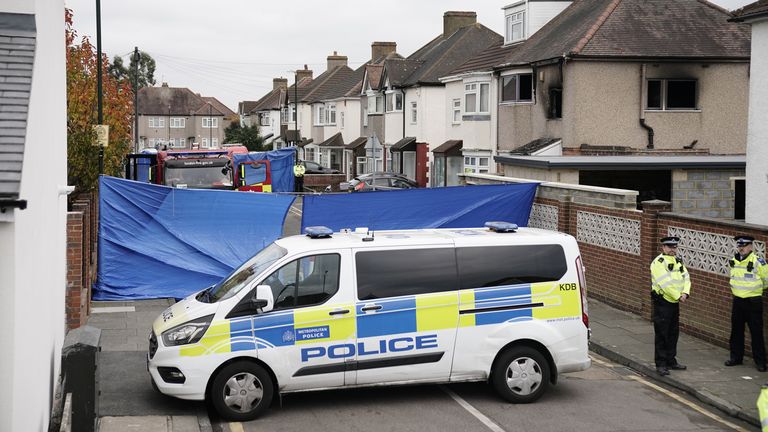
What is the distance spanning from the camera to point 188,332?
9625 millimetres

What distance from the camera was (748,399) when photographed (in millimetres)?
10555

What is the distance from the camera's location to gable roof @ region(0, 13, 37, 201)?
5715 millimetres

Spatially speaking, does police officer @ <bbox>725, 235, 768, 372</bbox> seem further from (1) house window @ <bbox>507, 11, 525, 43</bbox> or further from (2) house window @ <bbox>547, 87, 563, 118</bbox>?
(1) house window @ <bbox>507, 11, 525, 43</bbox>

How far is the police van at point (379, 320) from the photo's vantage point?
9617 mm

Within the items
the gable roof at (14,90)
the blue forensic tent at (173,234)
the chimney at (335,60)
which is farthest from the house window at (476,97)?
the chimney at (335,60)

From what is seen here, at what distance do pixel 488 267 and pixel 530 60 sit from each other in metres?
24.0

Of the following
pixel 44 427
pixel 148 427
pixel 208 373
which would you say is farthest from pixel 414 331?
pixel 44 427

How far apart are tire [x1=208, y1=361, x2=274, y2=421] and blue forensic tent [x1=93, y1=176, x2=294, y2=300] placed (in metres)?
7.01

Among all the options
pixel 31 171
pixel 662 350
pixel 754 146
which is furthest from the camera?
pixel 754 146

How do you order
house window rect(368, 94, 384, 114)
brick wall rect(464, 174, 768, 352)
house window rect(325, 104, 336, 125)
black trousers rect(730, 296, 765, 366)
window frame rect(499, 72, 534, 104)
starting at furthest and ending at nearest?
house window rect(325, 104, 336, 125), house window rect(368, 94, 384, 114), window frame rect(499, 72, 534, 104), brick wall rect(464, 174, 768, 352), black trousers rect(730, 296, 765, 366)

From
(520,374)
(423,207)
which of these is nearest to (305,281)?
(520,374)

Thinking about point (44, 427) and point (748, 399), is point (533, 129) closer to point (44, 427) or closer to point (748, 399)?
point (748, 399)

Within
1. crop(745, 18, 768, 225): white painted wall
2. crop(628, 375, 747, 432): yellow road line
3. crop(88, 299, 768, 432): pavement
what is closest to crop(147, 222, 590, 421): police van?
crop(88, 299, 768, 432): pavement

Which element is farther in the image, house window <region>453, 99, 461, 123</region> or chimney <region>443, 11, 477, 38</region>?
chimney <region>443, 11, 477, 38</region>
